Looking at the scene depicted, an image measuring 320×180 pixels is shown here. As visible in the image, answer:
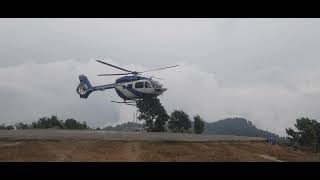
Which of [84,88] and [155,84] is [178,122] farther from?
[155,84]

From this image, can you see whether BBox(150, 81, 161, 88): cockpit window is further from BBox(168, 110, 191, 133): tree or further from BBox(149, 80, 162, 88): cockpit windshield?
BBox(168, 110, 191, 133): tree

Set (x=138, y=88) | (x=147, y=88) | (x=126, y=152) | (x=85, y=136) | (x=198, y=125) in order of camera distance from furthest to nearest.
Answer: (x=198, y=125) → (x=138, y=88) → (x=147, y=88) → (x=85, y=136) → (x=126, y=152)

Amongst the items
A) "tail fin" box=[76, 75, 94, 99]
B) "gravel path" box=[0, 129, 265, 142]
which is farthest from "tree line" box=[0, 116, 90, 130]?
"gravel path" box=[0, 129, 265, 142]

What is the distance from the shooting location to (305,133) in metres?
63.2

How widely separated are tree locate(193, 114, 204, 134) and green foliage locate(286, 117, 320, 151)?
12753 millimetres

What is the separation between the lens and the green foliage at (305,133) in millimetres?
61344

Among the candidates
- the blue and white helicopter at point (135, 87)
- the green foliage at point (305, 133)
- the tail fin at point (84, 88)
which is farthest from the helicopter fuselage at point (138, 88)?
the green foliage at point (305, 133)

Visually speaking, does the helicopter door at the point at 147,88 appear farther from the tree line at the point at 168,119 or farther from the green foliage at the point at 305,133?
the green foliage at the point at 305,133

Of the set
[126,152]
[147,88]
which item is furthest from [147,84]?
[126,152]

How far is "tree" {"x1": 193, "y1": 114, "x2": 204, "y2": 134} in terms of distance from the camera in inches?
2397

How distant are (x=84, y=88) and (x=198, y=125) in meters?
19.5

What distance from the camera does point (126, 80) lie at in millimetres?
41188
